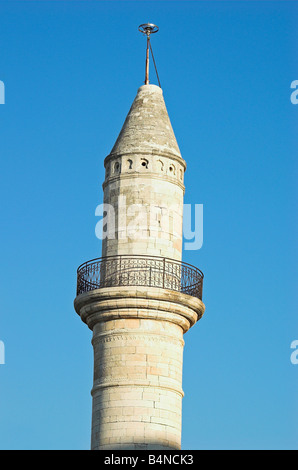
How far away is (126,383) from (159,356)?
1.27 meters

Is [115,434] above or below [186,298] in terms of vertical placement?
below

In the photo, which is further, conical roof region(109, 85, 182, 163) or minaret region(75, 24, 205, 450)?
conical roof region(109, 85, 182, 163)

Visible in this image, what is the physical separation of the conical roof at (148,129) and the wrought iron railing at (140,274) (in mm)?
3423

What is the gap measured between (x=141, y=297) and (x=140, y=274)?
83 centimetres

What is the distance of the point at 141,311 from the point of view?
37625mm

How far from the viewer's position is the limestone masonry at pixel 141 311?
3678 centimetres

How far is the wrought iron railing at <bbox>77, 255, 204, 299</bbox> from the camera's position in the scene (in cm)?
3806

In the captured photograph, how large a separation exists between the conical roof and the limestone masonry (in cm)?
4

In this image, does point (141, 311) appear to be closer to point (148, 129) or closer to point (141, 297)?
point (141, 297)

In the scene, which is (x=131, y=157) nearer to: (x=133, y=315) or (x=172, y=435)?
(x=133, y=315)

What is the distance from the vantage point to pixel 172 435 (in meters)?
36.9

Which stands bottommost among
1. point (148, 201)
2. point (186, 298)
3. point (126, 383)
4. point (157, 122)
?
point (126, 383)

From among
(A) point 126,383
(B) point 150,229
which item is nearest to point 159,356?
(A) point 126,383
